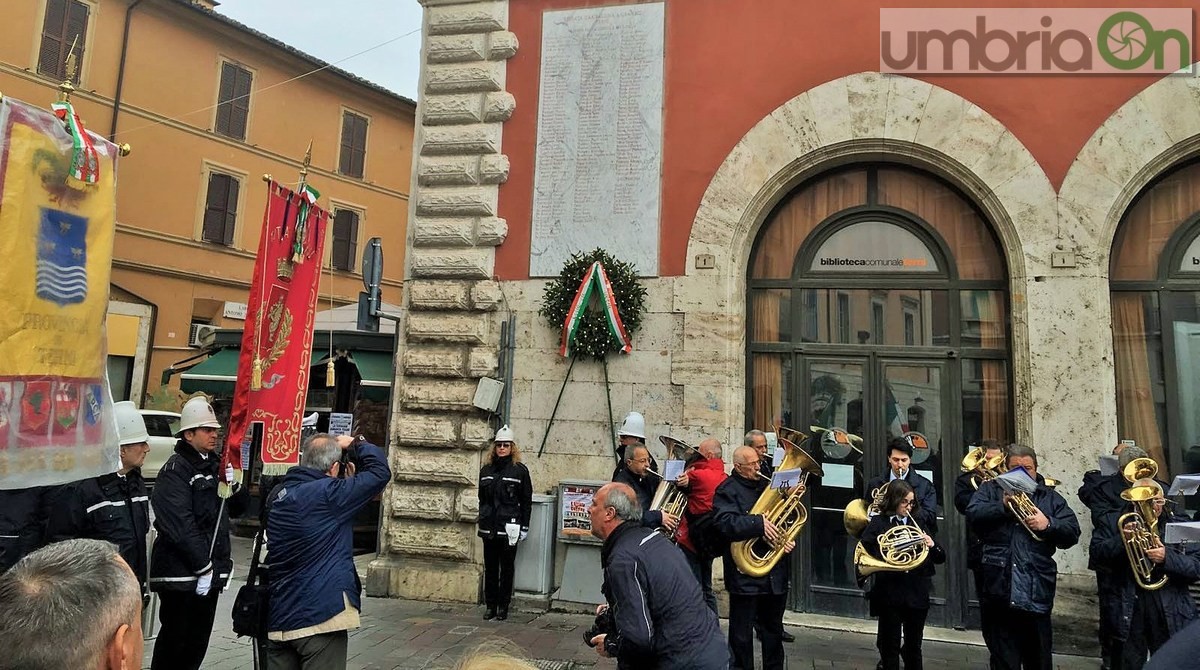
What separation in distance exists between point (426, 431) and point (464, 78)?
4381 millimetres

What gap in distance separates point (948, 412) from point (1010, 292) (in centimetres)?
143

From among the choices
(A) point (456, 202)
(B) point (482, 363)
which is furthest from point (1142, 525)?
(A) point (456, 202)

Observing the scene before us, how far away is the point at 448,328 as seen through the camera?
8.85 m

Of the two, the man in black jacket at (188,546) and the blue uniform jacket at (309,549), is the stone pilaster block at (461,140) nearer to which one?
the man in black jacket at (188,546)

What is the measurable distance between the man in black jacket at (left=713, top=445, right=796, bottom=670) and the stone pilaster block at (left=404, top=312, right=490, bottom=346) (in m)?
4.00

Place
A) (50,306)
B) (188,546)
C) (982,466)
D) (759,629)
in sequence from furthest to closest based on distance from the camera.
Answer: (982,466)
(759,629)
(188,546)
(50,306)

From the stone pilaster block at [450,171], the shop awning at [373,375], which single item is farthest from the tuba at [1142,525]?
the shop awning at [373,375]

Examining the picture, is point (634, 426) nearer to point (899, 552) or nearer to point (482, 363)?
point (482, 363)

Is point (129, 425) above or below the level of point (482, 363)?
below

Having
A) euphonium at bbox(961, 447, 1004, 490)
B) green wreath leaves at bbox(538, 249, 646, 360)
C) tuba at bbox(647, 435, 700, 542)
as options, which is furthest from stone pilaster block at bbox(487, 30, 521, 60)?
euphonium at bbox(961, 447, 1004, 490)

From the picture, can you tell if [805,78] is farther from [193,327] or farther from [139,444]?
[193,327]

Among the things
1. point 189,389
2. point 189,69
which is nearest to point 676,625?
point 189,389

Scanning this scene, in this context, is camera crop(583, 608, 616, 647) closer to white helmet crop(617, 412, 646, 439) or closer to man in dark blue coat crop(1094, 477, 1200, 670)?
white helmet crop(617, 412, 646, 439)

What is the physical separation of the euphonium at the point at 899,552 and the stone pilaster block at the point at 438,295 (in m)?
5.37
